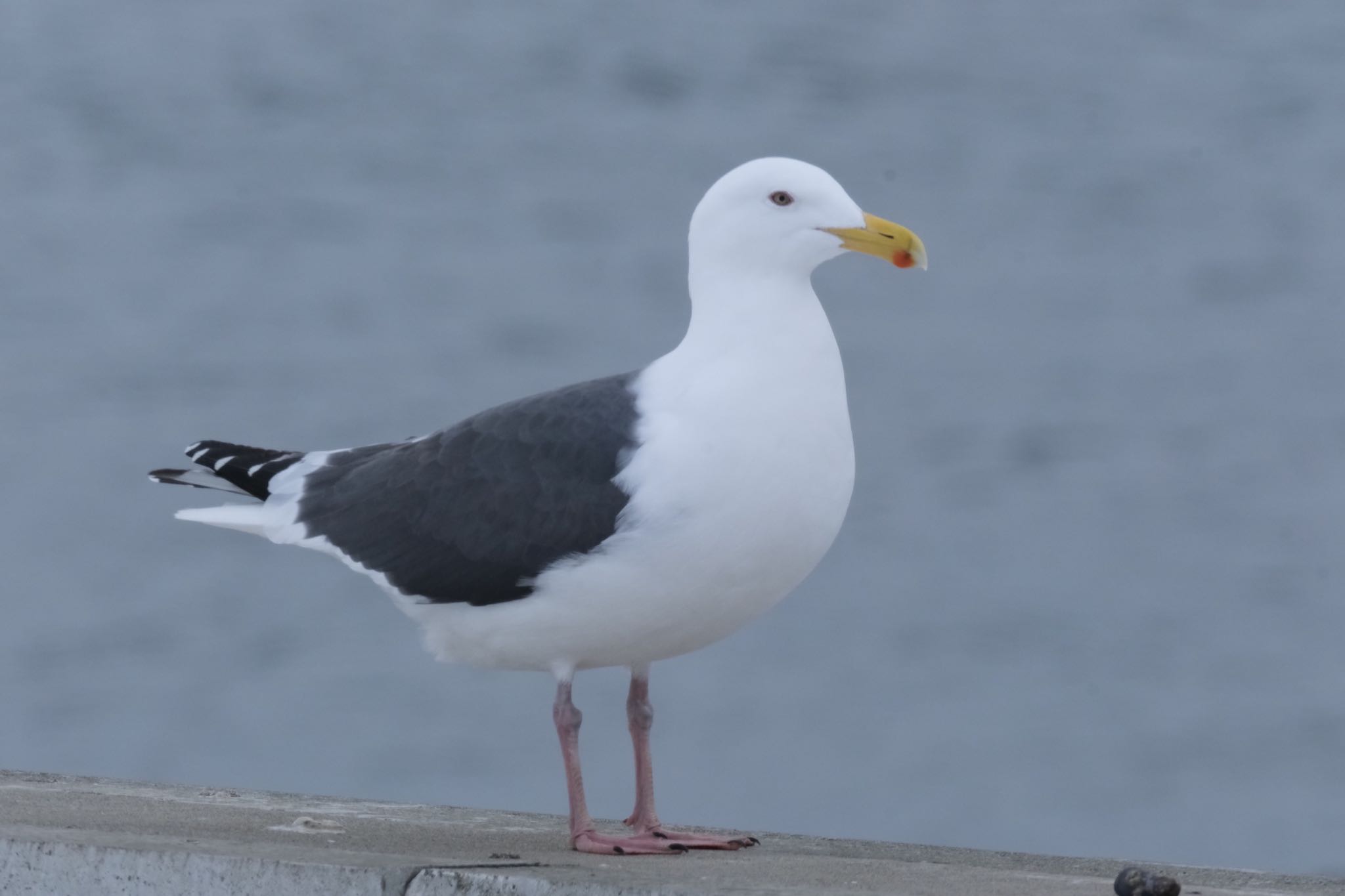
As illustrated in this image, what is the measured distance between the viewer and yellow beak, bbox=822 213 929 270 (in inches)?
204

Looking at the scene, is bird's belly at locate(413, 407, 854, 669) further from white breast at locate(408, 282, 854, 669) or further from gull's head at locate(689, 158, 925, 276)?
gull's head at locate(689, 158, 925, 276)

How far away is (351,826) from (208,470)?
4.60 ft

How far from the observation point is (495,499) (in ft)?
17.4

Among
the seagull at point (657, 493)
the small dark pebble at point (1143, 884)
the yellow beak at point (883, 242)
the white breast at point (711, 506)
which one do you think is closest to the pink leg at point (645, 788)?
the seagull at point (657, 493)

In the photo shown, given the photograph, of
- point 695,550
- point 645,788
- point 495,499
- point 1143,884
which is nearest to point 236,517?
point 495,499

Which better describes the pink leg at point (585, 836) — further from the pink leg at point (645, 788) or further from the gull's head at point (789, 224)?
the gull's head at point (789, 224)

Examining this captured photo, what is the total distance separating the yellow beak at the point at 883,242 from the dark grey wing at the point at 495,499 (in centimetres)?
74

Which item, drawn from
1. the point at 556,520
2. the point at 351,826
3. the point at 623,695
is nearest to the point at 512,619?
the point at 556,520

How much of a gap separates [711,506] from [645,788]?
3.13ft

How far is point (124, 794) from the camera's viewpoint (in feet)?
19.0

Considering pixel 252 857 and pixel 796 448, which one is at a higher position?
pixel 796 448

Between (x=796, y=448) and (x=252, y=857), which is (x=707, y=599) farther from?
(x=252, y=857)

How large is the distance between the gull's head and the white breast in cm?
16

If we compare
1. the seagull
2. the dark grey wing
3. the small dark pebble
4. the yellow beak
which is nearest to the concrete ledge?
the small dark pebble
